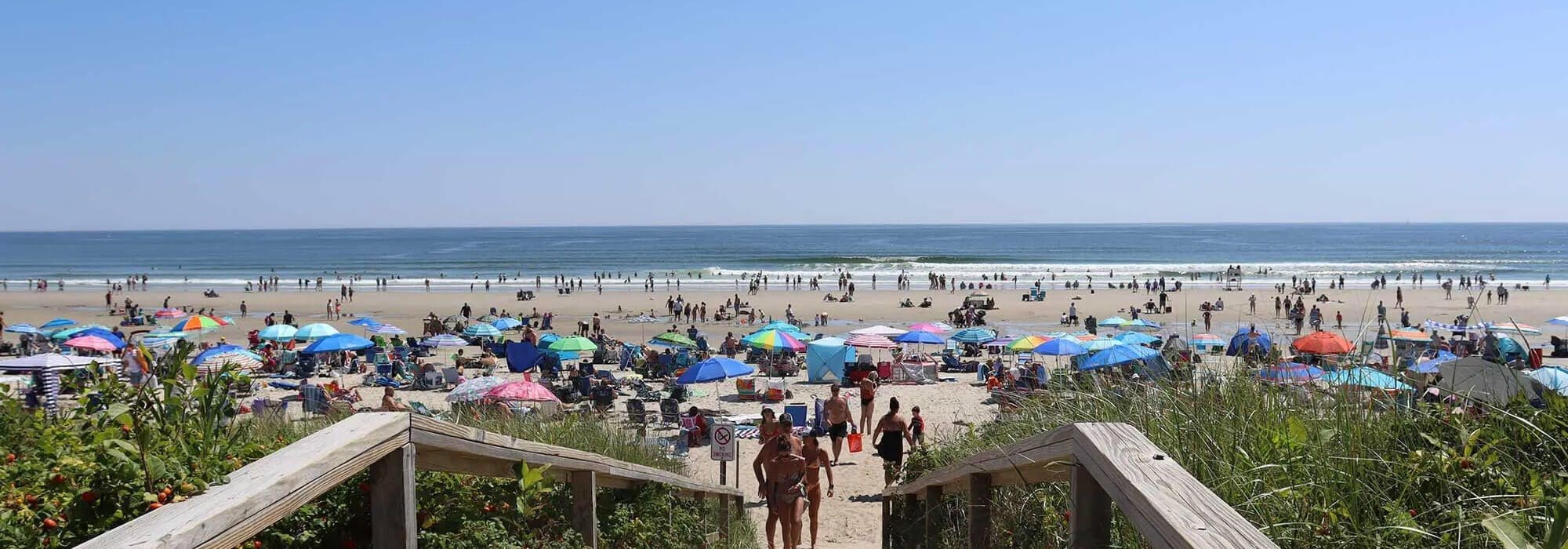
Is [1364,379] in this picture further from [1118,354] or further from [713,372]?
[713,372]

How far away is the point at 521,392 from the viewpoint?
46.4 feet

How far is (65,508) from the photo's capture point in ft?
5.25

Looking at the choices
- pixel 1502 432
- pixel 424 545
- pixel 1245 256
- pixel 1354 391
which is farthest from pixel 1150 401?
pixel 1245 256

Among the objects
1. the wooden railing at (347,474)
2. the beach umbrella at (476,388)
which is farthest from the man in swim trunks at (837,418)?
the wooden railing at (347,474)

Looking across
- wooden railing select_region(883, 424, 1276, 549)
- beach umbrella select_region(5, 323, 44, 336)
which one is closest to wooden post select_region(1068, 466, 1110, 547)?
wooden railing select_region(883, 424, 1276, 549)

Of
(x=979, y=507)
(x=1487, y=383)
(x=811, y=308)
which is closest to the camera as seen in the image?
(x=1487, y=383)

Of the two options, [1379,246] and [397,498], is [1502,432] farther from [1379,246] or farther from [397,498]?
[1379,246]

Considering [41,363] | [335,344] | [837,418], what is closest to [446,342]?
[335,344]

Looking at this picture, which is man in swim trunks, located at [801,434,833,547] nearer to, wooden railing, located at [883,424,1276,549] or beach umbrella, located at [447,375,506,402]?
wooden railing, located at [883,424,1276,549]

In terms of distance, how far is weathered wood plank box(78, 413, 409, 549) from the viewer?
1350 mm

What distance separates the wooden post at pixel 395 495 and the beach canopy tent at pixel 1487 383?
2699 millimetres

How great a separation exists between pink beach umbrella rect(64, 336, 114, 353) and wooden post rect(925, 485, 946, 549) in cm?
2067

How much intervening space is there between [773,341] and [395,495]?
18638mm

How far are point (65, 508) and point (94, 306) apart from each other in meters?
50.0
